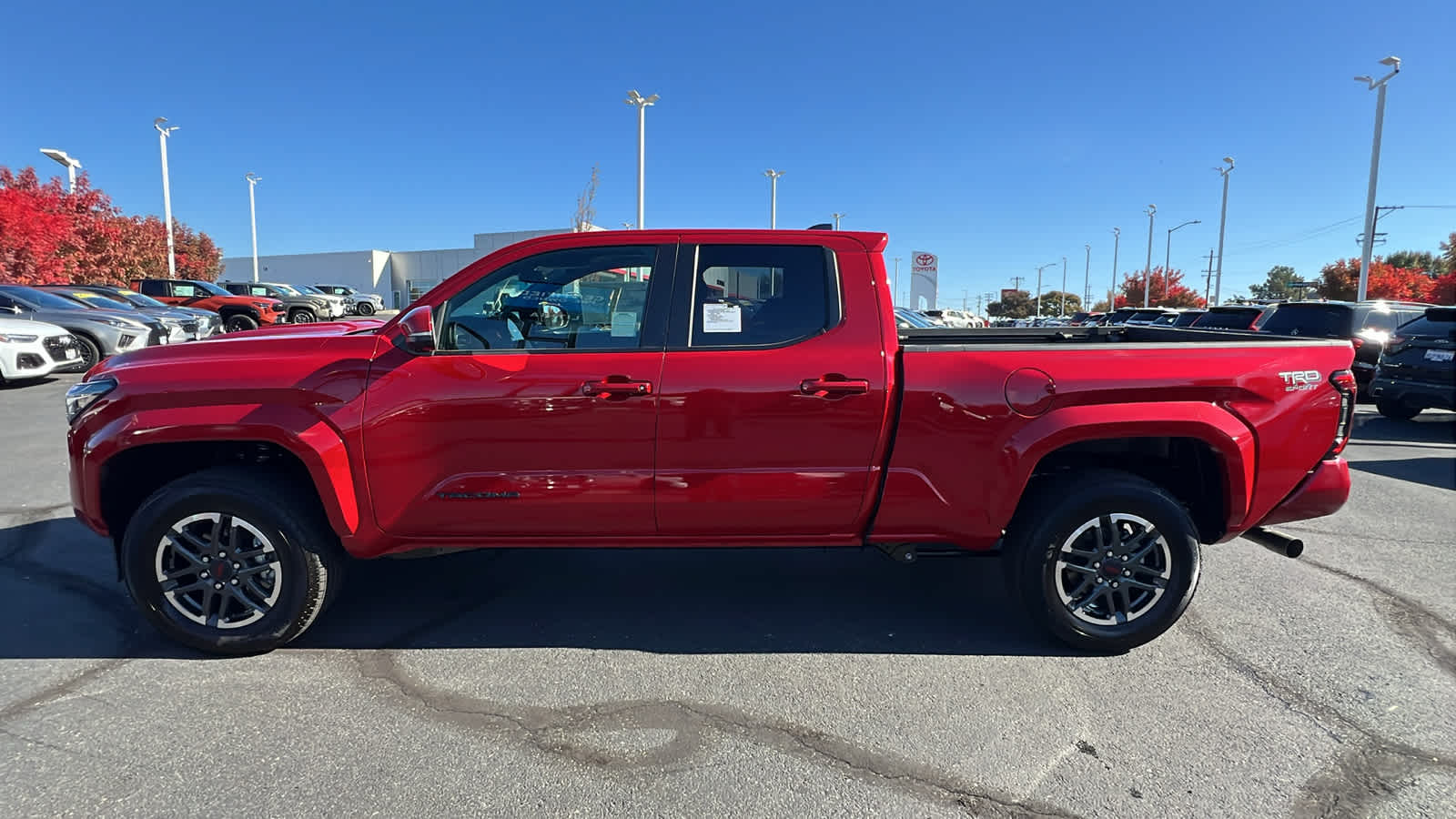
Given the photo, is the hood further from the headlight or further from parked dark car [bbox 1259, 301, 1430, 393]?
parked dark car [bbox 1259, 301, 1430, 393]

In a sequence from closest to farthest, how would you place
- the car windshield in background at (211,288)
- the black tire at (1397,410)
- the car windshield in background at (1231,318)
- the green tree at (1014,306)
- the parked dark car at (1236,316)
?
the black tire at (1397,410)
the parked dark car at (1236,316)
the car windshield in background at (1231,318)
the car windshield in background at (211,288)
the green tree at (1014,306)

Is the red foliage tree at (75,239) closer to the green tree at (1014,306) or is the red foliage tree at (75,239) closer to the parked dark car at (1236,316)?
the parked dark car at (1236,316)

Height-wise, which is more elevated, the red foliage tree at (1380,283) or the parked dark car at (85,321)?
the red foliage tree at (1380,283)

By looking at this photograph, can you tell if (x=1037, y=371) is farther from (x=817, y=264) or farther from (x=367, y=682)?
(x=367, y=682)

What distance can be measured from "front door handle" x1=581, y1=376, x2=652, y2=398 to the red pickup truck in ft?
0.06

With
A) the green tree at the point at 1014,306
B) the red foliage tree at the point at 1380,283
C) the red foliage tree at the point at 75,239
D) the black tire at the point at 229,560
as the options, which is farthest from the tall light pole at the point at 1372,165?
the green tree at the point at 1014,306

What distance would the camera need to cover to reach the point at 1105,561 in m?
3.42

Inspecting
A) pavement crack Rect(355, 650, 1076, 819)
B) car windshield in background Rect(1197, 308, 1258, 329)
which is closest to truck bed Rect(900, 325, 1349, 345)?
pavement crack Rect(355, 650, 1076, 819)

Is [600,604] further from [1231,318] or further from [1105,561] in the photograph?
[1231,318]

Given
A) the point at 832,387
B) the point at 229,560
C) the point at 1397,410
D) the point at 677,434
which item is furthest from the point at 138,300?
the point at 1397,410

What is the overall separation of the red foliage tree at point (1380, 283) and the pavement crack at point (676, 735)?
59.1 metres

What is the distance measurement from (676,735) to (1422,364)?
10908 mm

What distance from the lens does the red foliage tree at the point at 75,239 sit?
25.8m

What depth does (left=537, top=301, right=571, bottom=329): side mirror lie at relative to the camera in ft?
11.1
